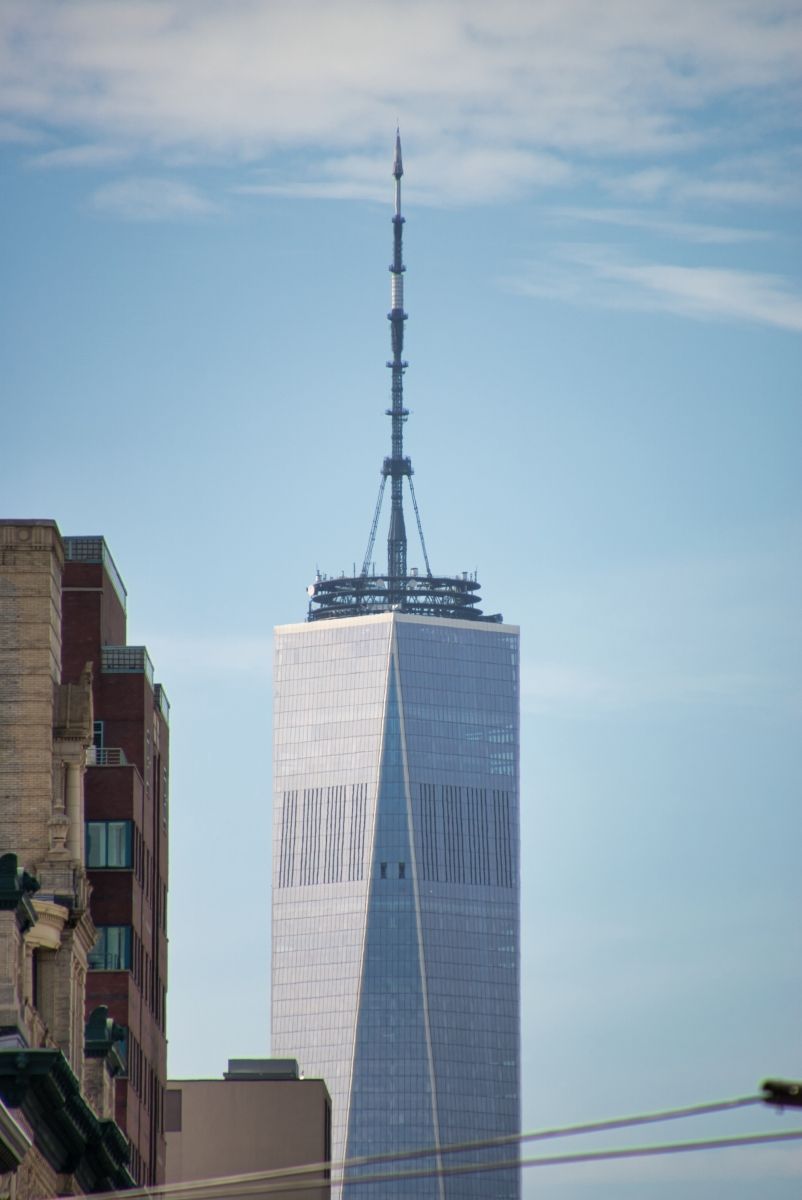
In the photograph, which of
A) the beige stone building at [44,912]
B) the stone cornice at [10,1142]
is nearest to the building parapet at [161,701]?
the beige stone building at [44,912]

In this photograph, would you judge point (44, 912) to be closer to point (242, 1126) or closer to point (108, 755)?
point (108, 755)

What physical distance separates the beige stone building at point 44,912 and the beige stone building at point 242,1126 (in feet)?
251

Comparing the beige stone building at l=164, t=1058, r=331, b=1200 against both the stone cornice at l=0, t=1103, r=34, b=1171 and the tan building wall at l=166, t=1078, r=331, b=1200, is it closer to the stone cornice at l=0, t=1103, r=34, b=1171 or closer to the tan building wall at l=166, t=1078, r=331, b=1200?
the tan building wall at l=166, t=1078, r=331, b=1200

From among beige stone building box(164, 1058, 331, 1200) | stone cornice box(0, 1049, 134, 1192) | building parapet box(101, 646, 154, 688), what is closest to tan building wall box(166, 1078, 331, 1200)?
beige stone building box(164, 1058, 331, 1200)

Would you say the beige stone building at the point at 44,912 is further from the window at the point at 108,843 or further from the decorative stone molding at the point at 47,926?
the window at the point at 108,843

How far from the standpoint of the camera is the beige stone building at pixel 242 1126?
572ft

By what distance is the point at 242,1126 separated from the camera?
7013 inches

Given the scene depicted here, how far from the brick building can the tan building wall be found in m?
37.0

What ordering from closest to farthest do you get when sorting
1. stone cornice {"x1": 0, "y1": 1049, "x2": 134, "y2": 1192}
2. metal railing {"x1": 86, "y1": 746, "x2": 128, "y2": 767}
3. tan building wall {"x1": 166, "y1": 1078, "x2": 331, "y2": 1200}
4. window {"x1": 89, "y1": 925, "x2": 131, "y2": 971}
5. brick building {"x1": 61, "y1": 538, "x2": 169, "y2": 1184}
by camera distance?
stone cornice {"x1": 0, "y1": 1049, "x2": 134, "y2": 1192} → window {"x1": 89, "y1": 925, "x2": 131, "y2": 971} → brick building {"x1": 61, "y1": 538, "x2": 169, "y2": 1184} → metal railing {"x1": 86, "y1": 746, "x2": 128, "y2": 767} → tan building wall {"x1": 166, "y1": 1078, "x2": 331, "y2": 1200}

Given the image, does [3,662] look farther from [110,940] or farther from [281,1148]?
[281,1148]

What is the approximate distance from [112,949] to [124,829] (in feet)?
15.2

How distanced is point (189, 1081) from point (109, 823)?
6256 cm

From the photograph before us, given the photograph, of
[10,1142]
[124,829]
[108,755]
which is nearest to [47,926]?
[10,1142]

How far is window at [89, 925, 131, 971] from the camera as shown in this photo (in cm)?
11788
